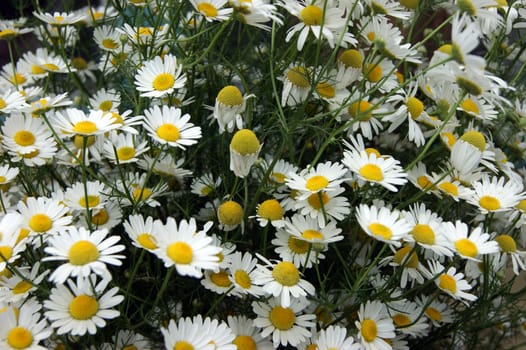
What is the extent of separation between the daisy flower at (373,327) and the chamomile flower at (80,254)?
0.28m

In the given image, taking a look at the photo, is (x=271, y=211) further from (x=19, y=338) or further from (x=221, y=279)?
(x=19, y=338)

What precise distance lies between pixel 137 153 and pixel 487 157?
453mm

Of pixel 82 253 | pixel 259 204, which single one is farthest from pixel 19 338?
pixel 259 204

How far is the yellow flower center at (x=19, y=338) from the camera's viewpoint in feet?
1.79

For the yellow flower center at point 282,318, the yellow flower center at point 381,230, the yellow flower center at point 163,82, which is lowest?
the yellow flower center at point 282,318

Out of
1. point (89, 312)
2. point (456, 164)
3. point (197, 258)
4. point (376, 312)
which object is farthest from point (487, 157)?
point (89, 312)

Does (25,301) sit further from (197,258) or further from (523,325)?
(523,325)

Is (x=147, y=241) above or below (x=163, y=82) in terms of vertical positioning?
below

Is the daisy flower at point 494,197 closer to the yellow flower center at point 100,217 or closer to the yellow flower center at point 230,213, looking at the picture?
the yellow flower center at point 230,213

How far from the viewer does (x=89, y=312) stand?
54 cm

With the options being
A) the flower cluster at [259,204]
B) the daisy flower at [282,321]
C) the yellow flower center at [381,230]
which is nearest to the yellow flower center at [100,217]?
the flower cluster at [259,204]

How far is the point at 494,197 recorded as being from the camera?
69 cm

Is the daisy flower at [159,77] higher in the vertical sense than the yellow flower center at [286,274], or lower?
higher

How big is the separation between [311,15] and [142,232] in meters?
0.31
